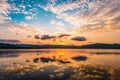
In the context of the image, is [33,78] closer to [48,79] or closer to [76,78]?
[48,79]

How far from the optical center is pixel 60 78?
71.6 ft

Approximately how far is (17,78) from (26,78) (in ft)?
3.52

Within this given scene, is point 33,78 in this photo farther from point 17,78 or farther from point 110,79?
point 110,79

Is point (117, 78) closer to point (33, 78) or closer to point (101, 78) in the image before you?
point (101, 78)

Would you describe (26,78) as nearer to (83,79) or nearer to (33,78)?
(33,78)

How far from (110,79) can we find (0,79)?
42.3ft

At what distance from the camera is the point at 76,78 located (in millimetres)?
21781

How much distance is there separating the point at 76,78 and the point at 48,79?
341 centimetres

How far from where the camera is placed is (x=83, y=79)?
21156 mm

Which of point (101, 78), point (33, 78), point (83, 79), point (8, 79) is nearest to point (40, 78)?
point (33, 78)

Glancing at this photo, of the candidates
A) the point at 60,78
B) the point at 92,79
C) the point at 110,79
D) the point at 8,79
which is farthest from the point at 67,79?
the point at 8,79

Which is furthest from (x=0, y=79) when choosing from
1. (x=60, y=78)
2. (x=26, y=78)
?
(x=60, y=78)

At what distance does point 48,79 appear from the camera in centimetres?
2116

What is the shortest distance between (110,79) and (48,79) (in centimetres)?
724
